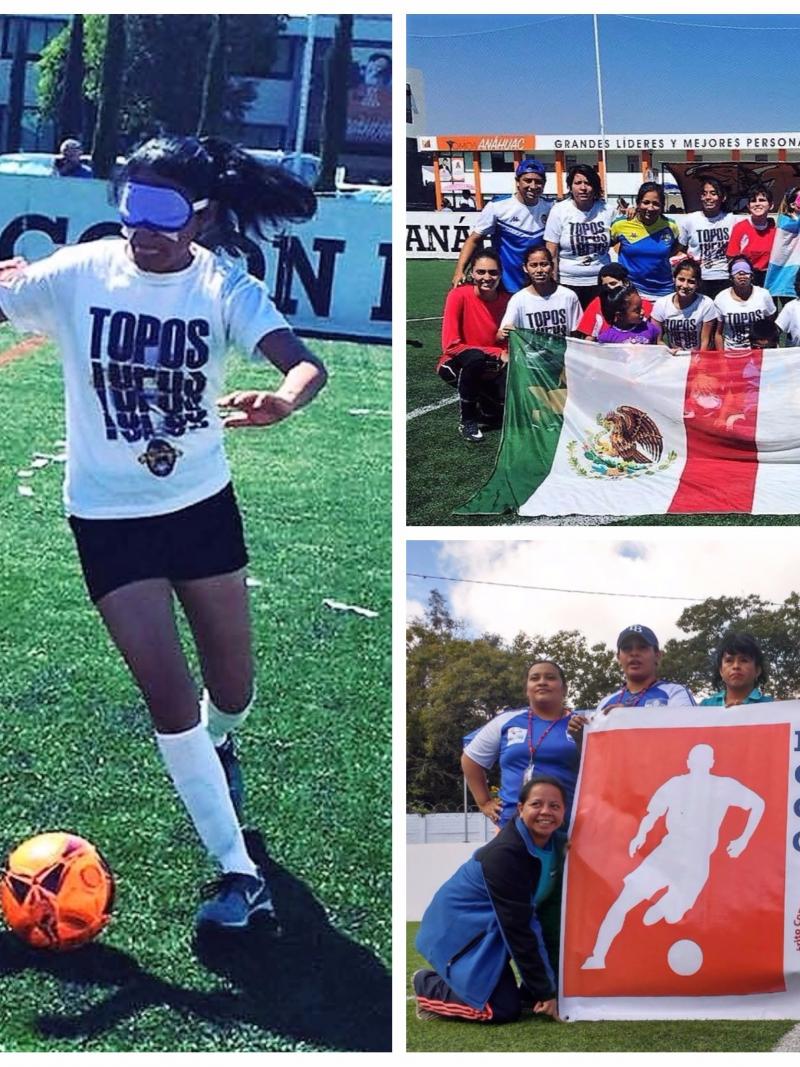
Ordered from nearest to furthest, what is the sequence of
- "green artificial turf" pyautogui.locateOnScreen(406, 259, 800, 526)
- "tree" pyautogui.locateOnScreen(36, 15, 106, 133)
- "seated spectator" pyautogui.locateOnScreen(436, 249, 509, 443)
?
"tree" pyautogui.locateOnScreen(36, 15, 106, 133), "green artificial turf" pyautogui.locateOnScreen(406, 259, 800, 526), "seated spectator" pyautogui.locateOnScreen(436, 249, 509, 443)

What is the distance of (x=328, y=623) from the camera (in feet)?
14.9

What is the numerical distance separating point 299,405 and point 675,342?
240 centimetres

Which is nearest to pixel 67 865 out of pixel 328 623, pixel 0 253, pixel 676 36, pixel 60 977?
pixel 60 977

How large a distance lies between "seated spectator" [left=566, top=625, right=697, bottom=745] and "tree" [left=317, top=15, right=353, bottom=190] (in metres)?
1.78

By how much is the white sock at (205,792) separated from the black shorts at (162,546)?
1.65 ft

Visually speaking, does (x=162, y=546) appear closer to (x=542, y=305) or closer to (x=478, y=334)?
(x=478, y=334)

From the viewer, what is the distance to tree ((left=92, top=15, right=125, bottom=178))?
14.5ft

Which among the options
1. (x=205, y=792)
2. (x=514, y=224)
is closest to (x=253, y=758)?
(x=205, y=792)

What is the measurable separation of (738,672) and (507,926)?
1.09 meters

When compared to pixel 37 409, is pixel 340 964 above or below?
below

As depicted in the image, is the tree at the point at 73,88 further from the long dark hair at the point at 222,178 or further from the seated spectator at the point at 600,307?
the seated spectator at the point at 600,307

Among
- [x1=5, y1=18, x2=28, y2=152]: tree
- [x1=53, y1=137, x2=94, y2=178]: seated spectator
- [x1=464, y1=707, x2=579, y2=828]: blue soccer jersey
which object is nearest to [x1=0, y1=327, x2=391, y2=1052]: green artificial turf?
[x1=464, y1=707, x2=579, y2=828]: blue soccer jersey

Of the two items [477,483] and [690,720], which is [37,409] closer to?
[477,483]

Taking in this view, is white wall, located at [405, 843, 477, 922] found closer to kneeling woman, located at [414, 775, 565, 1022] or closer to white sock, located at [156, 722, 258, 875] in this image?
kneeling woman, located at [414, 775, 565, 1022]
